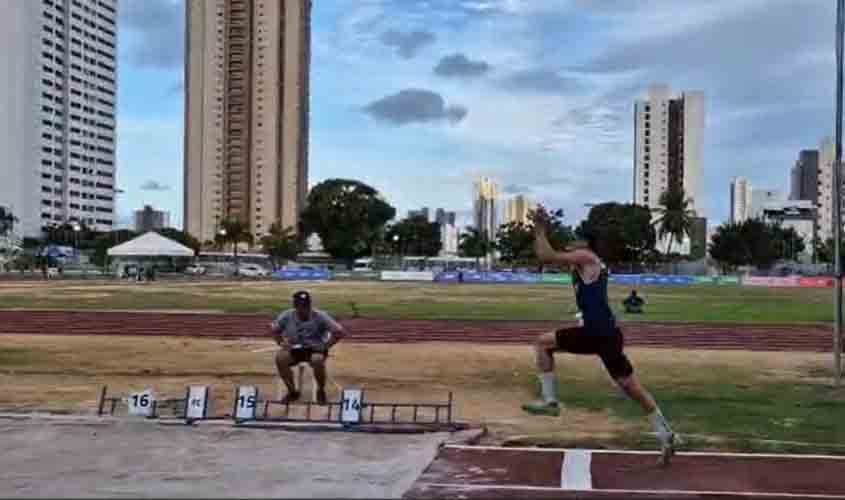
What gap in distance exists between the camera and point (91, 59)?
190m

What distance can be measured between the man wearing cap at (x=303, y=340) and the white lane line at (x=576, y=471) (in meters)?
3.81

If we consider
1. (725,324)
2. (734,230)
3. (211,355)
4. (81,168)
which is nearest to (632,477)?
(211,355)

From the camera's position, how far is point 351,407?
33.7 feet

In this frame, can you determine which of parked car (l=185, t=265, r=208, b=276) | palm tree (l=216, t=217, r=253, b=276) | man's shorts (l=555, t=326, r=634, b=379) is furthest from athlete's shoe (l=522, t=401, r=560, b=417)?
palm tree (l=216, t=217, r=253, b=276)

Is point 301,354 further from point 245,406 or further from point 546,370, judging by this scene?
point 546,370

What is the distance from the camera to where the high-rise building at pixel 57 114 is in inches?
6388

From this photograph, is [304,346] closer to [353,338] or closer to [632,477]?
[632,477]

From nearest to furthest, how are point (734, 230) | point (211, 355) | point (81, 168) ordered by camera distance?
point (211, 355), point (734, 230), point (81, 168)

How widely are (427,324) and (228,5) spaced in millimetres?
149971

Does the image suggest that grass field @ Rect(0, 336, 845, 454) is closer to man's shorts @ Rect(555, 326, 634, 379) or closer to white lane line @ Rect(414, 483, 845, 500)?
man's shorts @ Rect(555, 326, 634, 379)

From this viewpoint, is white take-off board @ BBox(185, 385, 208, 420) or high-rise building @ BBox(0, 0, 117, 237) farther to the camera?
high-rise building @ BBox(0, 0, 117, 237)

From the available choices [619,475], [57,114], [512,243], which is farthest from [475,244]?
[619,475]

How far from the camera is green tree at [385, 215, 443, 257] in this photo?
162m

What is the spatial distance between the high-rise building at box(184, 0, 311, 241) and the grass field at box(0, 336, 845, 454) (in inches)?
5731
